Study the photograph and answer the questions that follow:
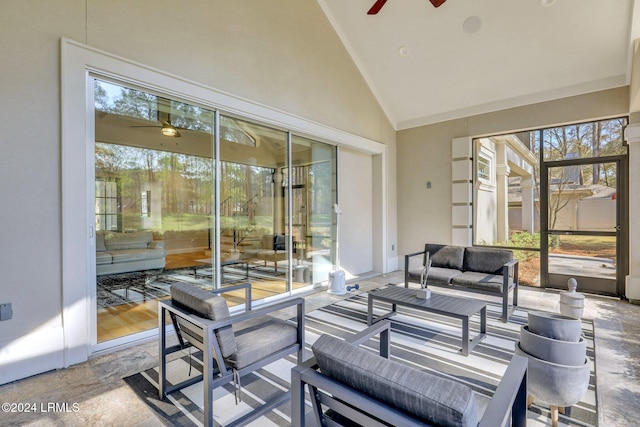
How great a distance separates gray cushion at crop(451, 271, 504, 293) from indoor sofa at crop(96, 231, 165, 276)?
14.5ft

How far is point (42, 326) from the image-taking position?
2.49m

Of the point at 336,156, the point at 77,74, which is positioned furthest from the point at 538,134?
the point at 77,74

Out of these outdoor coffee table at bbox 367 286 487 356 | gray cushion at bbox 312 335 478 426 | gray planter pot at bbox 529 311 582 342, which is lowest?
outdoor coffee table at bbox 367 286 487 356

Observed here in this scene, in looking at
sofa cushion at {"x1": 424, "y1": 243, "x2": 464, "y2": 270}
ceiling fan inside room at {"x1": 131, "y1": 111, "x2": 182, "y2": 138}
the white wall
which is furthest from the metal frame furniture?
the white wall

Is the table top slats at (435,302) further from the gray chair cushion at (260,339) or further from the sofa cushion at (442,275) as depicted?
the gray chair cushion at (260,339)

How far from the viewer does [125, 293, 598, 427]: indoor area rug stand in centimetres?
199

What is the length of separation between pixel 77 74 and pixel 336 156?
12.5 feet

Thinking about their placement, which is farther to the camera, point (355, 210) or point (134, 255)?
point (355, 210)

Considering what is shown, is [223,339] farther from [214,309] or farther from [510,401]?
[510,401]

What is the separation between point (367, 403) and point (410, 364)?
180cm

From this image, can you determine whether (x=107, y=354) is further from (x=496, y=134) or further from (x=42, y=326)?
(x=496, y=134)

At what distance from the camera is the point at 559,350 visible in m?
1.67

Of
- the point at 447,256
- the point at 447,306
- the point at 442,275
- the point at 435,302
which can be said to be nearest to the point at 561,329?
the point at 447,306

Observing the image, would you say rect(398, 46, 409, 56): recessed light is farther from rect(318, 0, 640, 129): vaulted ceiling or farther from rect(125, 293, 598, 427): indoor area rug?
rect(125, 293, 598, 427): indoor area rug
